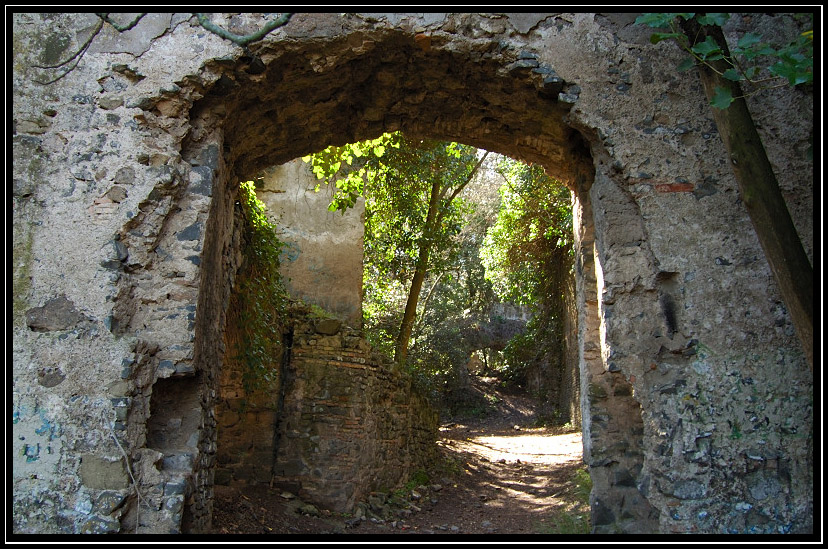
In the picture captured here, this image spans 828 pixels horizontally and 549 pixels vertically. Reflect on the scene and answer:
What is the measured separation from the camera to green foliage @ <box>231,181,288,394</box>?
5.86 metres

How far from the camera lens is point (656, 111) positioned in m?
4.18

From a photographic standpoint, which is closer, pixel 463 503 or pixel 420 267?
pixel 463 503

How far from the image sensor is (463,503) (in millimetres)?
7621

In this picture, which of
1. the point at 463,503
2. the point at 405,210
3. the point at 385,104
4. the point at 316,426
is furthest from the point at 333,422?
the point at 405,210

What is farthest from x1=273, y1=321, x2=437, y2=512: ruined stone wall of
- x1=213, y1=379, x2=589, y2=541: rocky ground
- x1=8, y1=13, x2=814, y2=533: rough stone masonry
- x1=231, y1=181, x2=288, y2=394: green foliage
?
x1=8, y1=13, x2=814, y2=533: rough stone masonry

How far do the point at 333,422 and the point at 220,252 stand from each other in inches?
111

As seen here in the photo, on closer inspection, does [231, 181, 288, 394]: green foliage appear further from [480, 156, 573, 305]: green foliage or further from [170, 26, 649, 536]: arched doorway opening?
[480, 156, 573, 305]: green foliage

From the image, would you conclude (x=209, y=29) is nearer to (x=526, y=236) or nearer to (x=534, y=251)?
(x=526, y=236)

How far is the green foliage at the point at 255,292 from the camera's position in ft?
19.2

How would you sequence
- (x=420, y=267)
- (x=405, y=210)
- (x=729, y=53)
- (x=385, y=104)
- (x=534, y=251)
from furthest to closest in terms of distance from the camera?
(x=534, y=251)
(x=420, y=267)
(x=405, y=210)
(x=385, y=104)
(x=729, y=53)

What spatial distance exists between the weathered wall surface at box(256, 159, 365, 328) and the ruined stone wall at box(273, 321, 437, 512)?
1.41 meters

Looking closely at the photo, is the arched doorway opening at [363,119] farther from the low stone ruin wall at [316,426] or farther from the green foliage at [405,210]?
the green foliage at [405,210]
